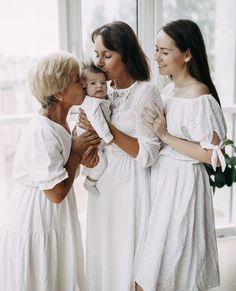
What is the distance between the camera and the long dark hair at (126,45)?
61.8 inches

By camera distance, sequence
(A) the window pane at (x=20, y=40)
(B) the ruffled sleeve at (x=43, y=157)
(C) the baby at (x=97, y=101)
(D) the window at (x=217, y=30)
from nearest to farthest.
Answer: (B) the ruffled sleeve at (x=43, y=157) < (C) the baby at (x=97, y=101) < (A) the window pane at (x=20, y=40) < (D) the window at (x=217, y=30)

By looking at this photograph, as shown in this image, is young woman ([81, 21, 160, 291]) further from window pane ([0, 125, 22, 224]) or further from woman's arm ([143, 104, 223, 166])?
window pane ([0, 125, 22, 224])

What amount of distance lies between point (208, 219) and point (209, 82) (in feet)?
1.90

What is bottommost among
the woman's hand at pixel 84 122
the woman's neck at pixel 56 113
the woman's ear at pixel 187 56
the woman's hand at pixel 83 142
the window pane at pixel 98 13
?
the woman's hand at pixel 83 142

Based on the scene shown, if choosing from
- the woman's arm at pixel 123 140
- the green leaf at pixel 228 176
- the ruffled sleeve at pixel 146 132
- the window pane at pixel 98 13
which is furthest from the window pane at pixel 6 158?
the green leaf at pixel 228 176

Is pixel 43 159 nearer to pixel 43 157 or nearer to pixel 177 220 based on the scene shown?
pixel 43 157

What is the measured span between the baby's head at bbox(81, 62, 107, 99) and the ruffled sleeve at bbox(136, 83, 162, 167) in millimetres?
156

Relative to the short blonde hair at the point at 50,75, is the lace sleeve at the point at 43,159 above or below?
below

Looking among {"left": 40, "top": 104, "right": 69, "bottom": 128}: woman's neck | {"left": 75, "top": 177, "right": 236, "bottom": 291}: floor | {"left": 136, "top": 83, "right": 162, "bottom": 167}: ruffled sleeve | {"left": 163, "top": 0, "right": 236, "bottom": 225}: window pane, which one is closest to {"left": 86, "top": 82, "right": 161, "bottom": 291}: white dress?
{"left": 136, "top": 83, "right": 162, "bottom": 167}: ruffled sleeve

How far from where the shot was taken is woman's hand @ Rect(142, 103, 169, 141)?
158 centimetres

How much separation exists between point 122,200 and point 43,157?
1.46ft

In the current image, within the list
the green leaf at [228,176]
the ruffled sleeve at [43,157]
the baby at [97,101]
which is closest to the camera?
the ruffled sleeve at [43,157]

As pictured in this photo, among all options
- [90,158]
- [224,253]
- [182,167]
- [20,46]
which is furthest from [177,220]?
[20,46]

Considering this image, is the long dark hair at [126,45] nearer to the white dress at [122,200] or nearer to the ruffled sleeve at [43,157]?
the white dress at [122,200]
